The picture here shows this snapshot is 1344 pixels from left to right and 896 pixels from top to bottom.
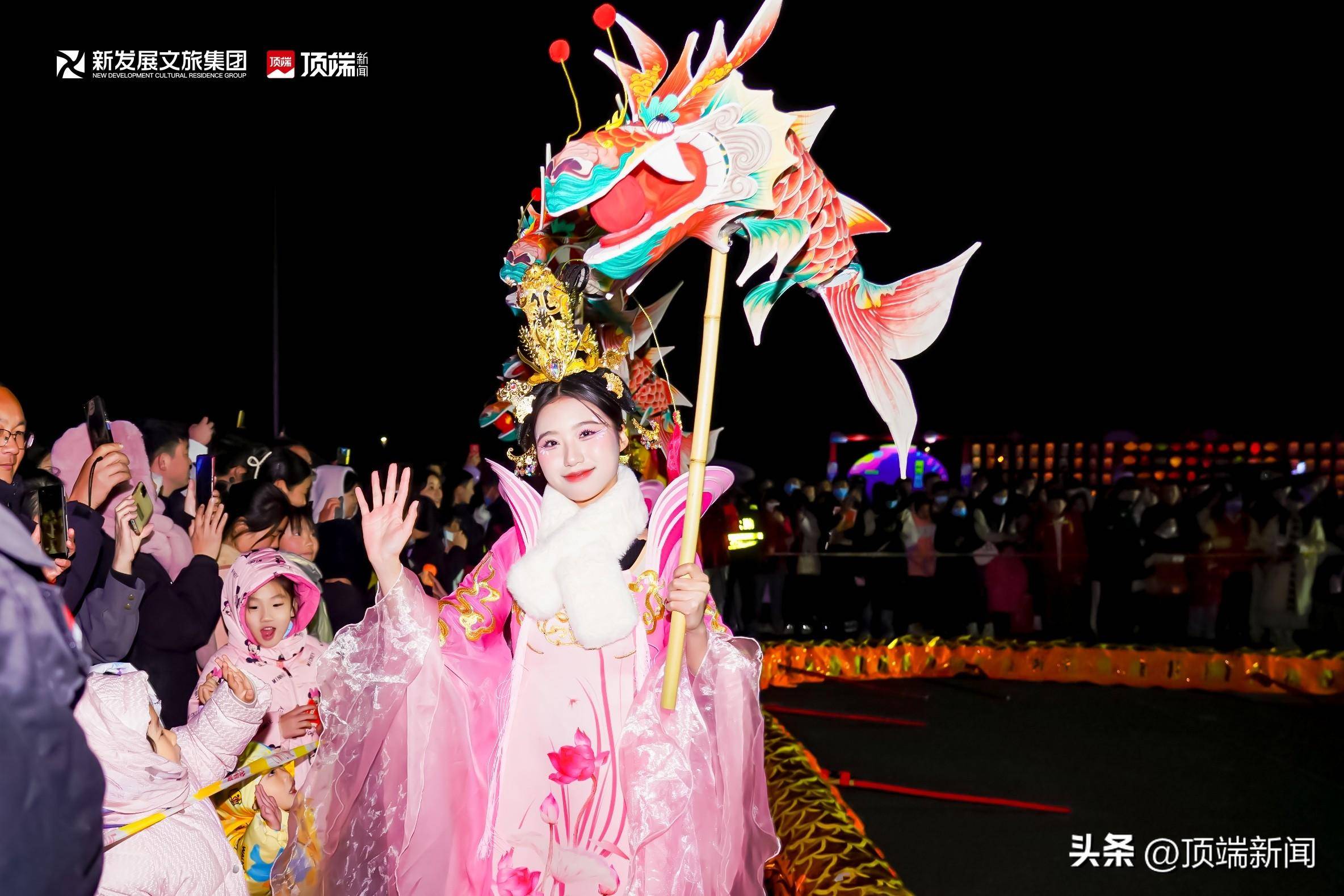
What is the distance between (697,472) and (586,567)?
1.10 ft

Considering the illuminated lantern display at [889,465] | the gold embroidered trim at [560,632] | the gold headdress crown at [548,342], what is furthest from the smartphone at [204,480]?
the illuminated lantern display at [889,465]

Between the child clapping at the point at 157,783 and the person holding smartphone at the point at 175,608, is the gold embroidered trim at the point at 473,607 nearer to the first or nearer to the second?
the child clapping at the point at 157,783

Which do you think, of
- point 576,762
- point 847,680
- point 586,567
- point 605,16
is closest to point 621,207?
point 605,16

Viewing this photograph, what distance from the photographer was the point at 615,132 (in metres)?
2.23

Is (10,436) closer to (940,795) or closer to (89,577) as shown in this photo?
(89,577)

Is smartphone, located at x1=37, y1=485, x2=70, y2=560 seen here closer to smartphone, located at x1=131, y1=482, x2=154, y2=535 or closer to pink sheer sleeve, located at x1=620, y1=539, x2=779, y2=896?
smartphone, located at x1=131, y1=482, x2=154, y2=535

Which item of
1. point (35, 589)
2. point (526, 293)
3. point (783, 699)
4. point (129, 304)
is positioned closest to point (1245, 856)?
point (783, 699)

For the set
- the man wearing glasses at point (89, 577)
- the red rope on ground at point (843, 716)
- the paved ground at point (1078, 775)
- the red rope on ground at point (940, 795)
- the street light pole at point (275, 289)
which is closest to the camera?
the man wearing glasses at point (89, 577)

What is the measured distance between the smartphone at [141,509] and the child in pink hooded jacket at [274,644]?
0.26 meters

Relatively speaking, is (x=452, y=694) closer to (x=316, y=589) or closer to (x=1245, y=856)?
(x=316, y=589)

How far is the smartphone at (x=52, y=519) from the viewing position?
7.57 feet

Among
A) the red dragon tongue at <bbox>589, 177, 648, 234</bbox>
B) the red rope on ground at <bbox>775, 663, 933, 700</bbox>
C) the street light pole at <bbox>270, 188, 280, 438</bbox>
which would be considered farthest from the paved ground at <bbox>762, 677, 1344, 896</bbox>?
the street light pole at <bbox>270, 188, 280, 438</bbox>

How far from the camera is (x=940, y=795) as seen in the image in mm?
4461

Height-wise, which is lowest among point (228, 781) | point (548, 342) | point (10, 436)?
point (228, 781)
